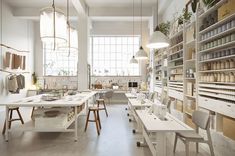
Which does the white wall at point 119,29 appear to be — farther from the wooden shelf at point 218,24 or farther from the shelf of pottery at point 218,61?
the wooden shelf at point 218,24

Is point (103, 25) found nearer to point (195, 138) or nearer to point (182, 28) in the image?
point (182, 28)

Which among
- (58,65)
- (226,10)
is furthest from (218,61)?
(58,65)

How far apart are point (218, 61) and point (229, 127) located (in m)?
1.19

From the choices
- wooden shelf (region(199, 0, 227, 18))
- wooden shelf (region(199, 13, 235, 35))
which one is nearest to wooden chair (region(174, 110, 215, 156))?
wooden shelf (region(199, 13, 235, 35))

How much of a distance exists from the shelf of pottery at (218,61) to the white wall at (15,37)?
24.6 ft

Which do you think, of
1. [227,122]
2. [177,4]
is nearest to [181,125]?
[227,122]

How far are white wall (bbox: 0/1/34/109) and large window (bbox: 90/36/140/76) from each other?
10.3 ft

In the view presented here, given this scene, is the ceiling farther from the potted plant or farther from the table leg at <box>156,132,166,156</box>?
the table leg at <box>156,132,166,156</box>

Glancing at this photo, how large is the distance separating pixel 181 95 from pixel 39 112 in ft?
11.5

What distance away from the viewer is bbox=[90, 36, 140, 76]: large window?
469 inches

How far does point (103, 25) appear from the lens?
1157cm

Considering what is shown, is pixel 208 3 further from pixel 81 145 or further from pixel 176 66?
pixel 81 145

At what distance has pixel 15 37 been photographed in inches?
382

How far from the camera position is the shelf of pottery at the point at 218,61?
3301mm
